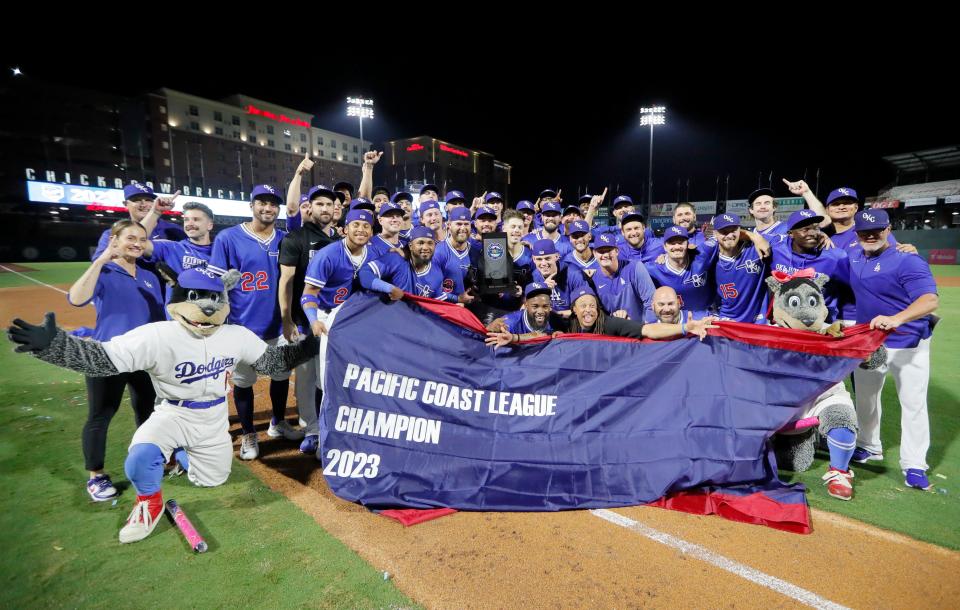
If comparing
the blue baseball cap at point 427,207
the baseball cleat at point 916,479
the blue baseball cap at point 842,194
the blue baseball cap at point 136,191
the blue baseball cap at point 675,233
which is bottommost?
the baseball cleat at point 916,479

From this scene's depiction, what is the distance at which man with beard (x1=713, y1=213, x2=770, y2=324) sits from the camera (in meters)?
5.02

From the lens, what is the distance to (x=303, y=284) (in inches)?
192

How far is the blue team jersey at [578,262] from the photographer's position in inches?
221

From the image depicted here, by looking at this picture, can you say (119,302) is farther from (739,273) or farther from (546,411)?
(739,273)

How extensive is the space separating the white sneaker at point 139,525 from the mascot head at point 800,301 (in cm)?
521

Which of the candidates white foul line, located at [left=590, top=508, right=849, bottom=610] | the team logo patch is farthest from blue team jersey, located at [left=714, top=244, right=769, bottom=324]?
white foul line, located at [left=590, top=508, right=849, bottom=610]

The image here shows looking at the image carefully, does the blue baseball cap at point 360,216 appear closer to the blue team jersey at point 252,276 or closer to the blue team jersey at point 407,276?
the blue team jersey at point 407,276

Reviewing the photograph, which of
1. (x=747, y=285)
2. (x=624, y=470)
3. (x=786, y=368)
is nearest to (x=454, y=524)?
(x=624, y=470)

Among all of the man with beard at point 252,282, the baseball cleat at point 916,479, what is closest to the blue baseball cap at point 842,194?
the baseball cleat at point 916,479

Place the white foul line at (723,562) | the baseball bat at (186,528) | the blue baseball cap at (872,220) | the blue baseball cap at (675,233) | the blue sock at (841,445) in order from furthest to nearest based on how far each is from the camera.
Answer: the blue baseball cap at (675,233)
the blue baseball cap at (872,220)
the blue sock at (841,445)
the baseball bat at (186,528)
the white foul line at (723,562)

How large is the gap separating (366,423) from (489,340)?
1.22 metres

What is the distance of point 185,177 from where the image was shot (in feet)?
206

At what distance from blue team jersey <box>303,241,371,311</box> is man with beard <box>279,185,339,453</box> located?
10.2 inches

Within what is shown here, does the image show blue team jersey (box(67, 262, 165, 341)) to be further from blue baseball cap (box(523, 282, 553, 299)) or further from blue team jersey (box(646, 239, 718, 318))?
blue team jersey (box(646, 239, 718, 318))
